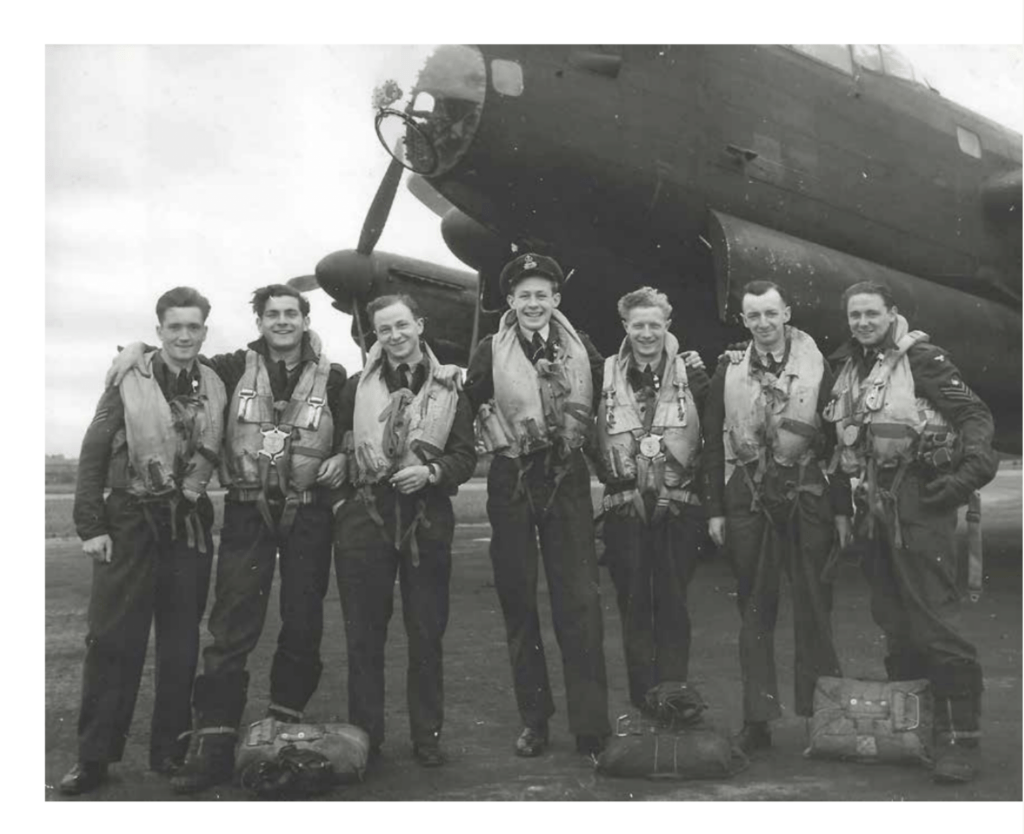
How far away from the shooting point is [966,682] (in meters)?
4.18

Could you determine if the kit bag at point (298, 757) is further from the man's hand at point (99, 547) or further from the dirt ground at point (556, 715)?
the man's hand at point (99, 547)

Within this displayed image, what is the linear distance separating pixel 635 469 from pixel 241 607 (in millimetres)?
1823

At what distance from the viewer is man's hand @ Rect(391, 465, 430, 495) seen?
4.24m

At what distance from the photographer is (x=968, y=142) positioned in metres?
9.55

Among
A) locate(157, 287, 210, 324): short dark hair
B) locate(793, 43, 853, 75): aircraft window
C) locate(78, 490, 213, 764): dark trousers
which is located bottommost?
locate(78, 490, 213, 764): dark trousers

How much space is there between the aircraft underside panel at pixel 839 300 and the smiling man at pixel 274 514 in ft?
12.2

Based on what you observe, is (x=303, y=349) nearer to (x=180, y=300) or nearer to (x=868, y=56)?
(x=180, y=300)

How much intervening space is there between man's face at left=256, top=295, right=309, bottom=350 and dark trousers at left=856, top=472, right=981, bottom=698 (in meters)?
2.66

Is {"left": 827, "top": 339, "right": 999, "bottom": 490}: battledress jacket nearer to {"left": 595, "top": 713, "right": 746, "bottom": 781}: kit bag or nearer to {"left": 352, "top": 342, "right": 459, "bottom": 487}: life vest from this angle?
{"left": 595, "top": 713, "right": 746, "bottom": 781}: kit bag

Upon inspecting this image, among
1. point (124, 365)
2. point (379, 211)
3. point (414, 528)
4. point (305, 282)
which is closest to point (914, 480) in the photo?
point (414, 528)

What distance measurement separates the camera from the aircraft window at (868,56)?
342 inches

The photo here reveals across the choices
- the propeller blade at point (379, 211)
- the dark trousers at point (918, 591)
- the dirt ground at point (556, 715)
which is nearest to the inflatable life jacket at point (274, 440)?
the dirt ground at point (556, 715)

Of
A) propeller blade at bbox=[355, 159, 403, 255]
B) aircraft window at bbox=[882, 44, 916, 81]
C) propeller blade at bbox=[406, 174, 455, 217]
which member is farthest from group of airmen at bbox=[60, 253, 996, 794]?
propeller blade at bbox=[406, 174, 455, 217]

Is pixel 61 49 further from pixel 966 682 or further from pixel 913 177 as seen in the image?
pixel 913 177
